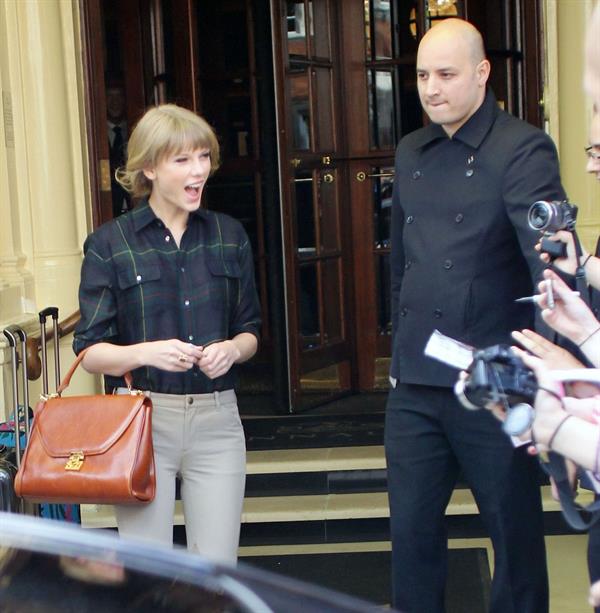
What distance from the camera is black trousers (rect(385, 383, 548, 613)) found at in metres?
3.42

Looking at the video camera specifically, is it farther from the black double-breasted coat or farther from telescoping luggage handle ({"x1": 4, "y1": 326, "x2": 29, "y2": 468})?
telescoping luggage handle ({"x1": 4, "y1": 326, "x2": 29, "y2": 468})

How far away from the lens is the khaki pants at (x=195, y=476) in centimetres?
335

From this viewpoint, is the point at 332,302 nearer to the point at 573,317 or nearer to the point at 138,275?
the point at 138,275

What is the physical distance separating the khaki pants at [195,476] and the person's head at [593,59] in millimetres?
1616

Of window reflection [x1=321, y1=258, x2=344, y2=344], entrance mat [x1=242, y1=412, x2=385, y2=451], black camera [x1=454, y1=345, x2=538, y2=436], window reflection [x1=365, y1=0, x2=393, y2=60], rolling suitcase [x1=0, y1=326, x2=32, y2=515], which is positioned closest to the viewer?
black camera [x1=454, y1=345, x2=538, y2=436]

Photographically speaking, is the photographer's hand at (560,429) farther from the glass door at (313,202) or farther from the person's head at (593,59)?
the glass door at (313,202)

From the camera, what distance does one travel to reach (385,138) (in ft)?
24.1

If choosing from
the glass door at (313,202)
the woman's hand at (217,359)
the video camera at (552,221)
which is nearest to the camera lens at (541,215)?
the video camera at (552,221)

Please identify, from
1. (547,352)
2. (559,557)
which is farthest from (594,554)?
(559,557)

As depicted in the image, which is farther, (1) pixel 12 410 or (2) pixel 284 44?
(2) pixel 284 44

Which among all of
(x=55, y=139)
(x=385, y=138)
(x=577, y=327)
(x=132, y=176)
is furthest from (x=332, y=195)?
(x=577, y=327)

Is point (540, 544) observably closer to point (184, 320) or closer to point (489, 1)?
point (184, 320)

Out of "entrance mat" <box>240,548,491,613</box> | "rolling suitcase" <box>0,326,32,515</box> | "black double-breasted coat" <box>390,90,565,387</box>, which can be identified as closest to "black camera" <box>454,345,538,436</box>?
"black double-breasted coat" <box>390,90,565,387</box>

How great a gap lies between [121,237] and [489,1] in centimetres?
431
